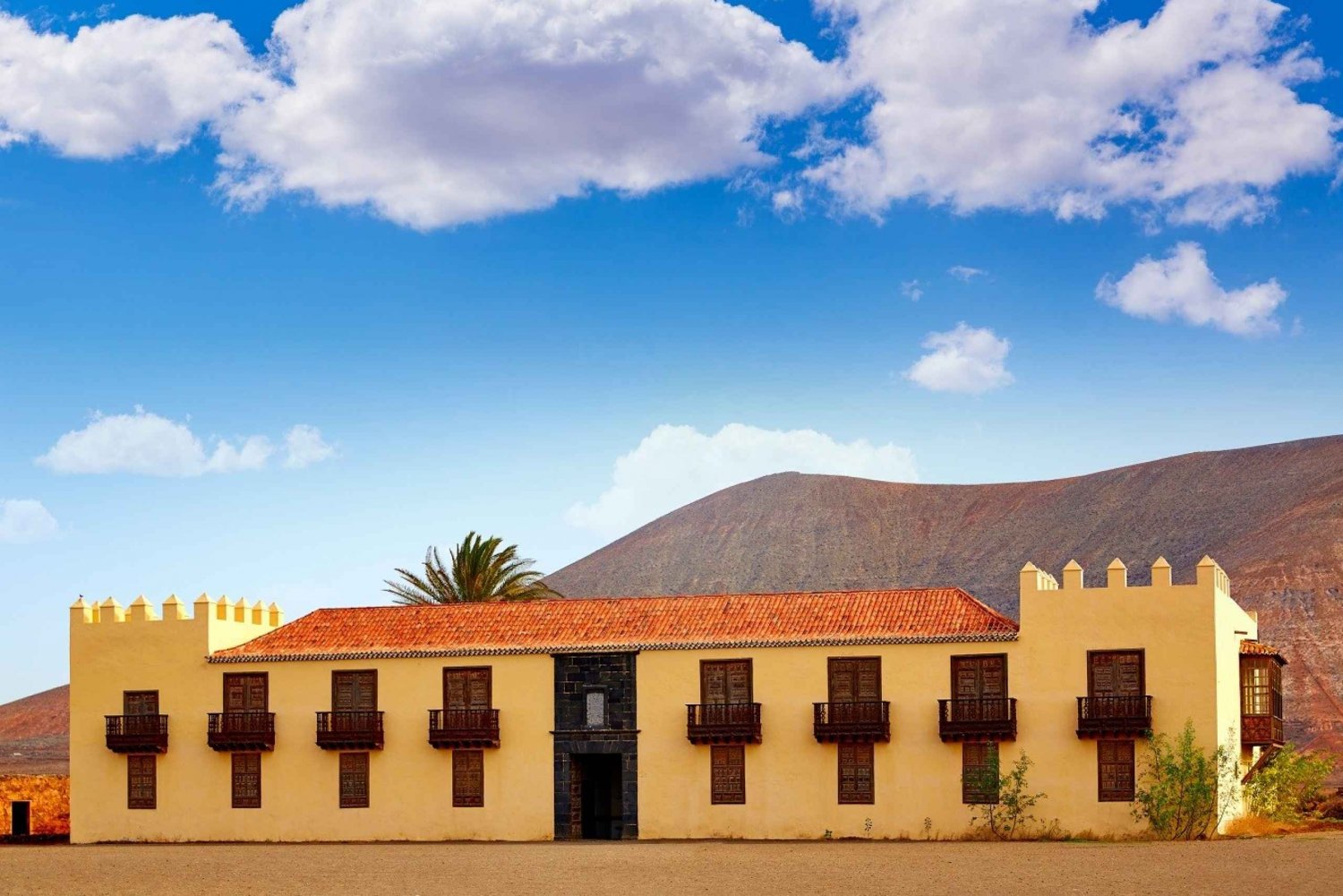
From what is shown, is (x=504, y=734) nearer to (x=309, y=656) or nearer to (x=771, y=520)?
(x=309, y=656)

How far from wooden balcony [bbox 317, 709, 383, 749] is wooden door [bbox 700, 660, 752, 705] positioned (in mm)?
8645

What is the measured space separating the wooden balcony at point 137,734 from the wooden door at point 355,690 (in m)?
5.02

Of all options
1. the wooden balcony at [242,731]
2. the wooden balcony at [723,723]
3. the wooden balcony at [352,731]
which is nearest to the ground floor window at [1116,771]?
the wooden balcony at [723,723]

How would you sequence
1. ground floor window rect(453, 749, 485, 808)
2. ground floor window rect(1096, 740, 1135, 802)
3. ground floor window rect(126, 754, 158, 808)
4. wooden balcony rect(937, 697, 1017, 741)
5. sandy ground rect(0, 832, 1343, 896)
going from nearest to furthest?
sandy ground rect(0, 832, 1343, 896) → ground floor window rect(1096, 740, 1135, 802) → wooden balcony rect(937, 697, 1017, 741) → ground floor window rect(453, 749, 485, 808) → ground floor window rect(126, 754, 158, 808)

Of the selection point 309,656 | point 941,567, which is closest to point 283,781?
point 309,656

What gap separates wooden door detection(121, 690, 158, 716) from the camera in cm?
5116

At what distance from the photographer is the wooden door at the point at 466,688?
48.7 meters

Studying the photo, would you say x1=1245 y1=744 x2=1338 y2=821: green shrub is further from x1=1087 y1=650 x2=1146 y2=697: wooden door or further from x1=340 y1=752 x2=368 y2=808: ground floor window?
x1=340 y1=752 x2=368 y2=808: ground floor window

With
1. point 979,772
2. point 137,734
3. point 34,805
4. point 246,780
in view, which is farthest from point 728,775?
point 34,805

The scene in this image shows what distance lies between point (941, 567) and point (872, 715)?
315 feet

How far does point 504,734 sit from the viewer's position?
48.3m

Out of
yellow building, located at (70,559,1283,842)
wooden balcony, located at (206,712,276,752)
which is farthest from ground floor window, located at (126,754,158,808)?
wooden balcony, located at (206,712,276,752)

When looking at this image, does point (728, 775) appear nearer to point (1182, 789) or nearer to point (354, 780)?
point (354, 780)

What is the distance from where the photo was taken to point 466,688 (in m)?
48.8
